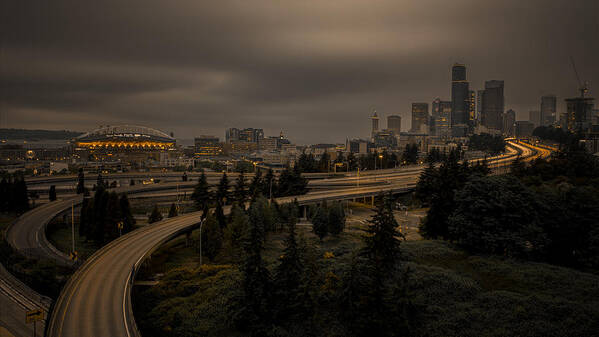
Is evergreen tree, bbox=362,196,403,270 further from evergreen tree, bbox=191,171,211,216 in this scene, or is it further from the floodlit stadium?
the floodlit stadium

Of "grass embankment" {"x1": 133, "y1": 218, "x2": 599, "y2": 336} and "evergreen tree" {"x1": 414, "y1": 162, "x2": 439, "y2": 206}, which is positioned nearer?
"grass embankment" {"x1": 133, "y1": 218, "x2": 599, "y2": 336}

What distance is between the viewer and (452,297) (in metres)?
19.3

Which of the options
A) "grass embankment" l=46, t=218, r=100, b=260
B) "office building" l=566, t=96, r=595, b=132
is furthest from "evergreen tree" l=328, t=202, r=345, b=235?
"office building" l=566, t=96, r=595, b=132

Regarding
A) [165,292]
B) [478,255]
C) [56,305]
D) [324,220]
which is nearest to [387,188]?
[324,220]

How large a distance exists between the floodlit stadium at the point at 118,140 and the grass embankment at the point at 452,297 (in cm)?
17542

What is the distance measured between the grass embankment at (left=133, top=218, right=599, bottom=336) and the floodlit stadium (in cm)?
17542

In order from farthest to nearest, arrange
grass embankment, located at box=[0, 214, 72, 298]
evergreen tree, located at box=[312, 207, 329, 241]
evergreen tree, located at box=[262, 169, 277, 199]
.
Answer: evergreen tree, located at box=[262, 169, 277, 199] → evergreen tree, located at box=[312, 207, 329, 241] → grass embankment, located at box=[0, 214, 72, 298]

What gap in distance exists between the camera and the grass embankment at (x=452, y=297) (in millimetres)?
16125

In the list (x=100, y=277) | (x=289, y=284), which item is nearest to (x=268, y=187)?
(x=100, y=277)

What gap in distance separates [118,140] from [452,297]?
20007cm

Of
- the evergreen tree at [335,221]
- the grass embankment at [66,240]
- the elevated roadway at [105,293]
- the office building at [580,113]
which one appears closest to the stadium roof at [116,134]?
the grass embankment at [66,240]

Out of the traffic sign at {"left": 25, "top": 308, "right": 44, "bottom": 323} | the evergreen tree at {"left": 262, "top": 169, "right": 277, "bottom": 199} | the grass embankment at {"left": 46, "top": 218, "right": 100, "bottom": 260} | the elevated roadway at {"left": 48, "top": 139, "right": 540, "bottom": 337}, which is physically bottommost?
the grass embankment at {"left": 46, "top": 218, "right": 100, "bottom": 260}

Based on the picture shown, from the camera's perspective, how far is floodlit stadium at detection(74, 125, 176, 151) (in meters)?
181

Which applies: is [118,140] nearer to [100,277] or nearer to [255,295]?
[100,277]
